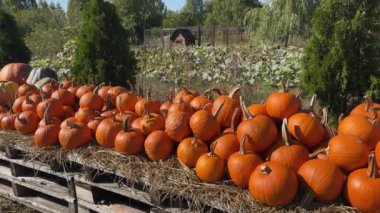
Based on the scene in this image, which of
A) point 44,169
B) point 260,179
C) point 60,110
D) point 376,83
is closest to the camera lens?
point 260,179

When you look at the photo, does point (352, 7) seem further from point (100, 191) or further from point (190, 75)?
point (190, 75)

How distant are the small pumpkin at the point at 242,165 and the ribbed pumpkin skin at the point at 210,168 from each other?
0.19 ft

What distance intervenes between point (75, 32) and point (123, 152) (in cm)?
1288

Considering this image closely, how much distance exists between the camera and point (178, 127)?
123 inches

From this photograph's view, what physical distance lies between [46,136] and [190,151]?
1392 mm

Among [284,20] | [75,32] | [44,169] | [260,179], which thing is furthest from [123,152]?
[284,20]

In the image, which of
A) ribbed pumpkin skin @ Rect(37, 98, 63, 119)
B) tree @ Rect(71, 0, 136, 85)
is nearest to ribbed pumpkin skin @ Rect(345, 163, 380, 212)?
ribbed pumpkin skin @ Rect(37, 98, 63, 119)

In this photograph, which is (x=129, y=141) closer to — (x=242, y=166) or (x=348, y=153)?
(x=242, y=166)

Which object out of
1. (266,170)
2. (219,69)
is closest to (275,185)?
(266,170)

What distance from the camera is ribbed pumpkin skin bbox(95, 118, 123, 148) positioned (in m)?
3.40

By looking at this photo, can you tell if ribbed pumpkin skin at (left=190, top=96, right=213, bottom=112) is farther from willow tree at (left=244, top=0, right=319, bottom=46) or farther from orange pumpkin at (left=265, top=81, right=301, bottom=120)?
willow tree at (left=244, top=0, right=319, bottom=46)

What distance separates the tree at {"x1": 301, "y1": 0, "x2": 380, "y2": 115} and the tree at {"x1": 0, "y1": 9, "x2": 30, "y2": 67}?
7520 millimetres

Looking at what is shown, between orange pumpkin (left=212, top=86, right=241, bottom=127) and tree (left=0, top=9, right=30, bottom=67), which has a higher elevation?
tree (left=0, top=9, right=30, bottom=67)

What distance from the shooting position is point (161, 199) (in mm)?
2891
